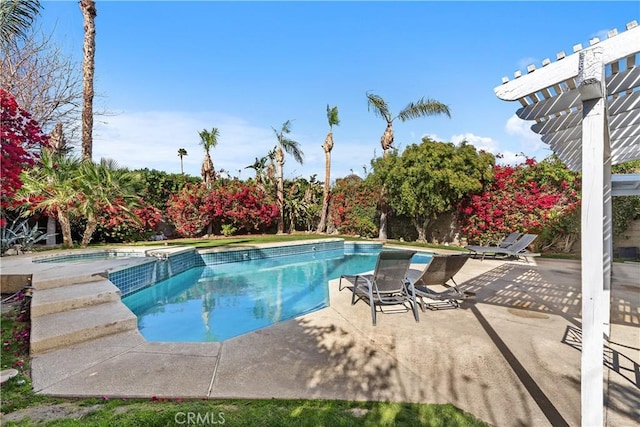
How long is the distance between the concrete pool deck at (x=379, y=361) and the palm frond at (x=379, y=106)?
49.5 feet

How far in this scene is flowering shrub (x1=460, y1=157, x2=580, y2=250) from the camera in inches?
499

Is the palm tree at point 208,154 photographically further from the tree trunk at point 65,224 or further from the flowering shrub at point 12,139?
the flowering shrub at point 12,139

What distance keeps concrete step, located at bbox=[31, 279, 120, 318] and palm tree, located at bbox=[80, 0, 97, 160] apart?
9.18 metres

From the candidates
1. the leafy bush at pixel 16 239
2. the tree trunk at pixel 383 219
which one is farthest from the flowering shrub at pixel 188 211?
the tree trunk at pixel 383 219

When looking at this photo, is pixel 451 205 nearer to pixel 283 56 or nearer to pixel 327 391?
pixel 283 56

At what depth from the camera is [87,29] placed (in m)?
12.7

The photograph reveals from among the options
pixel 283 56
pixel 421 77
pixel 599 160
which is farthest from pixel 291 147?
pixel 599 160

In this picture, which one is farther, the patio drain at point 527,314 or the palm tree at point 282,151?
the palm tree at point 282,151

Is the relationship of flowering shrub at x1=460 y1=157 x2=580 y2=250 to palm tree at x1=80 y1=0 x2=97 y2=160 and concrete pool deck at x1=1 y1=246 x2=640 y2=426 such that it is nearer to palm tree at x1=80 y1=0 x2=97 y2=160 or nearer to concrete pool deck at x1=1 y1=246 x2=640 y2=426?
concrete pool deck at x1=1 y1=246 x2=640 y2=426

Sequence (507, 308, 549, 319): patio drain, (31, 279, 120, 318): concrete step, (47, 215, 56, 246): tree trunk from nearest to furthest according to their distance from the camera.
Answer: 1. (31, 279, 120, 318): concrete step
2. (507, 308, 549, 319): patio drain
3. (47, 215, 56, 246): tree trunk

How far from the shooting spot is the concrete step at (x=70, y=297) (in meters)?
4.45

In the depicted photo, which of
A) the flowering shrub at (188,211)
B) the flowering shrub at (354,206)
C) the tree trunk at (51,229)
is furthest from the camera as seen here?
the flowering shrub at (354,206)

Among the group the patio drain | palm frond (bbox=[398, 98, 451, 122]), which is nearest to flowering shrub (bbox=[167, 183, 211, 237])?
palm frond (bbox=[398, 98, 451, 122])

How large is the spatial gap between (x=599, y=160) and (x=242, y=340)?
3.69 m
